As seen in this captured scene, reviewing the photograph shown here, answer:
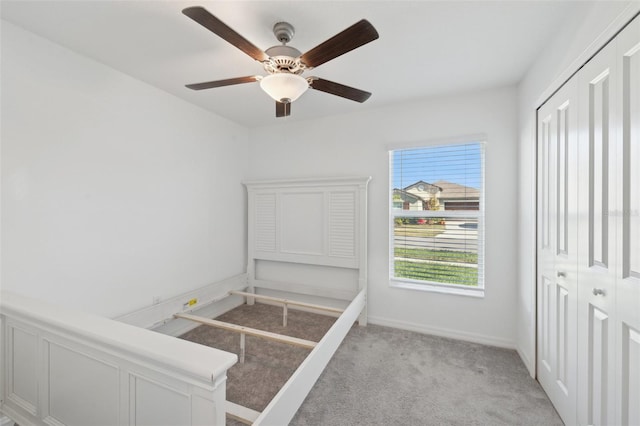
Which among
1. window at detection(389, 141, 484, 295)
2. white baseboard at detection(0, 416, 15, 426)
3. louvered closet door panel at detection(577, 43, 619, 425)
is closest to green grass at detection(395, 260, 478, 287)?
window at detection(389, 141, 484, 295)

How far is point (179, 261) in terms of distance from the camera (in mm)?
2816

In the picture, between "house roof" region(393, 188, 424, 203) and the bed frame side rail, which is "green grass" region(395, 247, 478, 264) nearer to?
"house roof" region(393, 188, 424, 203)

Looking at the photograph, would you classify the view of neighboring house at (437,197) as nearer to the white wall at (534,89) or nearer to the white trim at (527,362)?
the white wall at (534,89)

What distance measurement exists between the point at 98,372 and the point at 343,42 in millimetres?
1865

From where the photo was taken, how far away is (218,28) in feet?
4.02

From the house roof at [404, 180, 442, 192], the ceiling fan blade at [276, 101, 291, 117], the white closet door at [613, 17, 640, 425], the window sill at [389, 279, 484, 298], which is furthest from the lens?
the house roof at [404, 180, 442, 192]

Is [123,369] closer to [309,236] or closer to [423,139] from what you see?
[309,236]

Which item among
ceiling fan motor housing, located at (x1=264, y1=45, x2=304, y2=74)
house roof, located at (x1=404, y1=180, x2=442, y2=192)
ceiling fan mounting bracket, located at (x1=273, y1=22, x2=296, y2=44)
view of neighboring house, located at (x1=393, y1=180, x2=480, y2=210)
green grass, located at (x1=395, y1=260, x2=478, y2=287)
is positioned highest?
ceiling fan mounting bracket, located at (x1=273, y1=22, x2=296, y2=44)

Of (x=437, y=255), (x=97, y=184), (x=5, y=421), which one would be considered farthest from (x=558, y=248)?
(x=5, y=421)

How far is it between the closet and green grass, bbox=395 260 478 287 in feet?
2.73

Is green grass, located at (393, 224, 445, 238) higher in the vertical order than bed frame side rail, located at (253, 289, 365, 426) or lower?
higher

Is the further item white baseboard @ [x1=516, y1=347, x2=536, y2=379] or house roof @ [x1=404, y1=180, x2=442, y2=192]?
house roof @ [x1=404, y1=180, x2=442, y2=192]

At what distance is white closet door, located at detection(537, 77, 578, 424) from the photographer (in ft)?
5.09

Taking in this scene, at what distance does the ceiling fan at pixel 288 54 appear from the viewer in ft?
3.96
